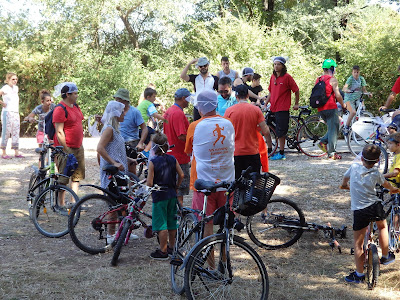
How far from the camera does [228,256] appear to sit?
4.15m

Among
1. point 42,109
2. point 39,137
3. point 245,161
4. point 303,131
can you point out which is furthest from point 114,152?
point 303,131

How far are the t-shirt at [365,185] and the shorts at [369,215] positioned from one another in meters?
0.04

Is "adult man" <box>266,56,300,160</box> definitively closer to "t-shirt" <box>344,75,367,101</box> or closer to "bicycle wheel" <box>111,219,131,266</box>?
"t-shirt" <box>344,75,367,101</box>

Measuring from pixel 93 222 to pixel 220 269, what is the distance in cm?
219

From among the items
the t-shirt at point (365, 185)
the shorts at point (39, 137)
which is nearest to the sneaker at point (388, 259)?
the t-shirt at point (365, 185)

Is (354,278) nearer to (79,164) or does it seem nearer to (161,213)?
(161,213)

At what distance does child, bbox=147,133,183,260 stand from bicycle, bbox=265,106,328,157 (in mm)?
6209

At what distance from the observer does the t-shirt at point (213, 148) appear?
4.94 m

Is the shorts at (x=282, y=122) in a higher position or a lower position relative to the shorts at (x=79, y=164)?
higher

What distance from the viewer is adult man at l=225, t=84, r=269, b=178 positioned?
6.14 m

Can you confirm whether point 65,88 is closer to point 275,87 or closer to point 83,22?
point 275,87

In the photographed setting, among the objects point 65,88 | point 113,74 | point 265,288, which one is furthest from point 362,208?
point 113,74

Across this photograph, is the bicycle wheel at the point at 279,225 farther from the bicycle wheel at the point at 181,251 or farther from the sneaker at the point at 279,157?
the sneaker at the point at 279,157

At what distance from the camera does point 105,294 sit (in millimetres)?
4910
